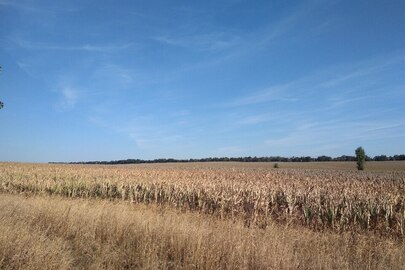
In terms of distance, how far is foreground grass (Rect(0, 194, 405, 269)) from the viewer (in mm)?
6844

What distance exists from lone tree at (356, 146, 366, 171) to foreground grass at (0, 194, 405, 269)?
74.0 metres

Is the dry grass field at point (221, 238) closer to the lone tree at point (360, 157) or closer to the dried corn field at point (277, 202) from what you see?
the dried corn field at point (277, 202)

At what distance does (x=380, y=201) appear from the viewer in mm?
13672

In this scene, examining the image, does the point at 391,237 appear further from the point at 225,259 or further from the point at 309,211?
the point at 225,259

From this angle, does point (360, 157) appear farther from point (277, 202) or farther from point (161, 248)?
point (161, 248)

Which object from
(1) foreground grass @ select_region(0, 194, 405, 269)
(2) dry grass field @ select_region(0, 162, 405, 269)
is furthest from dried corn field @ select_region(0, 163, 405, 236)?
(1) foreground grass @ select_region(0, 194, 405, 269)

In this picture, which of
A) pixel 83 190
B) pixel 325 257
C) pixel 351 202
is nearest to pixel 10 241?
pixel 325 257

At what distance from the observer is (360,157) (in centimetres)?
7975

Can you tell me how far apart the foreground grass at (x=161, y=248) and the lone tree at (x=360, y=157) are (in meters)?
74.0

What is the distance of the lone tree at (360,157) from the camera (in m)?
78.7

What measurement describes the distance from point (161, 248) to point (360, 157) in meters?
80.3

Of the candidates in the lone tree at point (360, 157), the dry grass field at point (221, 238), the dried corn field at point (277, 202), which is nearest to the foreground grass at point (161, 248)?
the dry grass field at point (221, 238)

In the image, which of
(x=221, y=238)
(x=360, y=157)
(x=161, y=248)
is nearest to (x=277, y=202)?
(x=221, y=238)

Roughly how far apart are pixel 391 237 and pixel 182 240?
6.92m
